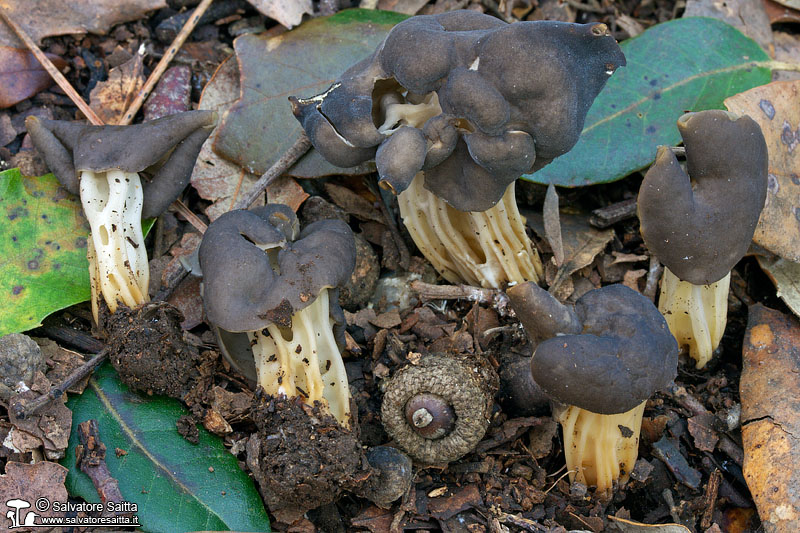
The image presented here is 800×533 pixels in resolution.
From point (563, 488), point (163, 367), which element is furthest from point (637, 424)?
point (163, 367)

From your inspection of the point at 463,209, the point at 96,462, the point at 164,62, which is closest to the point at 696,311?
the point at 463,209

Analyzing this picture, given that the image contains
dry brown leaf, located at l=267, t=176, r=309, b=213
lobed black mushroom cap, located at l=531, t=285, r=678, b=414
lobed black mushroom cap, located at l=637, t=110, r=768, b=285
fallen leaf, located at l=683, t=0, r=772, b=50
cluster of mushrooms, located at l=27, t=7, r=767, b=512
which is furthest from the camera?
fallen leaf, located at l=683, t=0, r=772, b=50

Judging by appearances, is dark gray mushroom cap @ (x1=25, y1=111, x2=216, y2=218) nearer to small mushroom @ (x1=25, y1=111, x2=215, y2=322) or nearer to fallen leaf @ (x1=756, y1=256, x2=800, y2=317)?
small mushroom @ (x1=25, y1=111, x2=215, y2=322)

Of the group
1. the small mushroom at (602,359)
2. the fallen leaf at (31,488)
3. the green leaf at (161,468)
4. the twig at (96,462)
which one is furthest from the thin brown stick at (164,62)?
the small mushroom at (602,359)

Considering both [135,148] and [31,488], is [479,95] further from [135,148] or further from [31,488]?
[31,488]

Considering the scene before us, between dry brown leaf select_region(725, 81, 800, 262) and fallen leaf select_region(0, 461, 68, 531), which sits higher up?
dry brown leaf select_region(725, 81, 800, 262)

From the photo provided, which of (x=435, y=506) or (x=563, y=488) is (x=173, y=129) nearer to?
(x=435, y=506)

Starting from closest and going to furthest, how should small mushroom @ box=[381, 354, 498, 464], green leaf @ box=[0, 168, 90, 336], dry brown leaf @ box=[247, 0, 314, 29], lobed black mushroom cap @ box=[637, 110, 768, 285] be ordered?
lobed black mushroom cap @ box=[637, 110, 768, 285]
small mushroom @ box=[381, 354, 498, 464]
green leaf @ box=[0, 168, 90, 336]
dry brown leaf @ box=[247, 0, 314, 29]

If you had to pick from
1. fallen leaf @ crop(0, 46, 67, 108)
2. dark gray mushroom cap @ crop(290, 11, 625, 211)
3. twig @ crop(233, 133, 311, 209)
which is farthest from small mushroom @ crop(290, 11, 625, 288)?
fallen leaf @ crop(0, 46, 67, 108)
